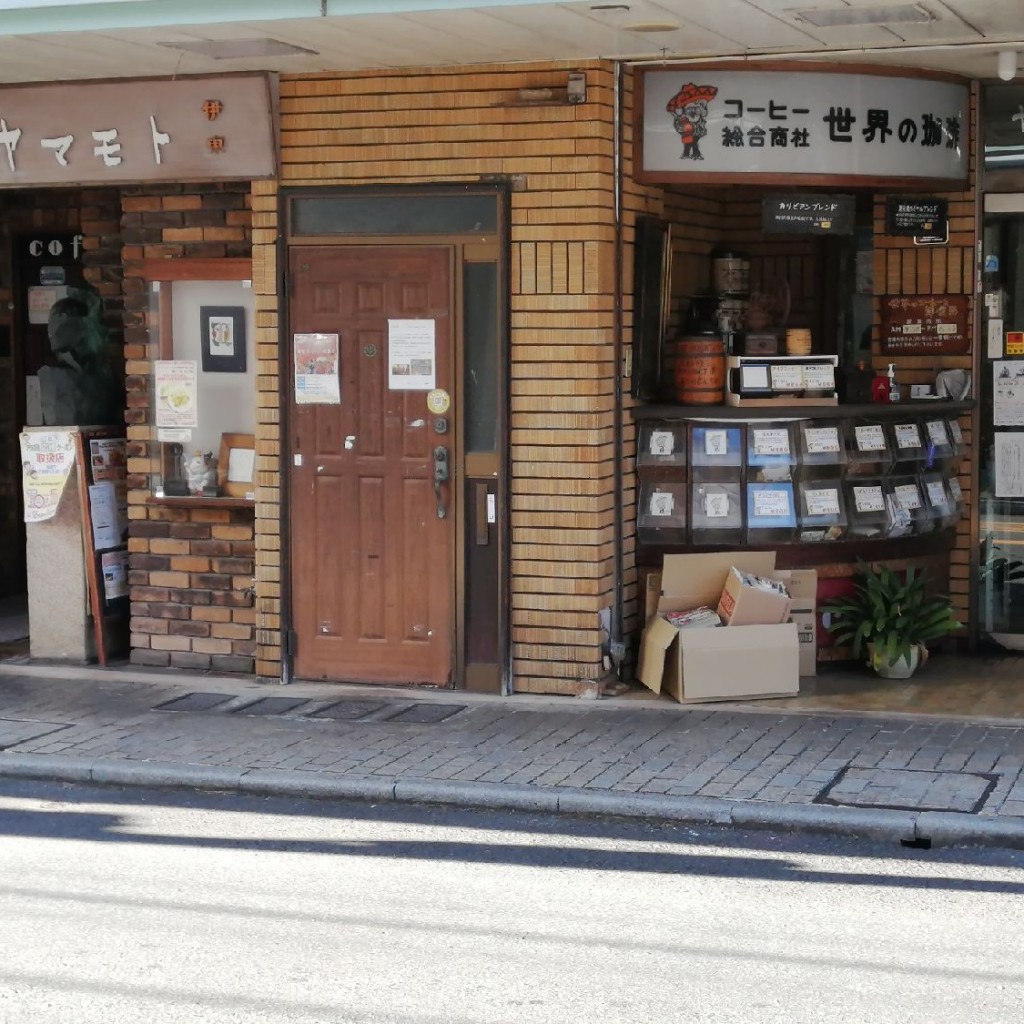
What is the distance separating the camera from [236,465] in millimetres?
9922

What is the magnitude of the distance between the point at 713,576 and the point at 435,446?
1666mm

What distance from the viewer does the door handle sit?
9.12 metres

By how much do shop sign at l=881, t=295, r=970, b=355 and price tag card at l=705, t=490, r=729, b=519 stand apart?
5.56 feet

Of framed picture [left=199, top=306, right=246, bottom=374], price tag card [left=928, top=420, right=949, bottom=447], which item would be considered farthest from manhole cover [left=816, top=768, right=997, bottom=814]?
framed picture [left=199, top=306, right=246, bottom=374]

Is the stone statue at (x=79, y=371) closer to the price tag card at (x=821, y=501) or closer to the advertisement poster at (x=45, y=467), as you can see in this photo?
the advertisement poster at (x=45, y=467)

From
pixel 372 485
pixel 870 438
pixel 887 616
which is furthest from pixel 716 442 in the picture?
pixel 372 485

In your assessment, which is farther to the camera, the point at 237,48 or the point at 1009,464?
the point at 1009,464

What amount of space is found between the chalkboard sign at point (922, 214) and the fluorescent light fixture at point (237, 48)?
12.1 feet

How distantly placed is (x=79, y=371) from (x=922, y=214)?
5.20 m

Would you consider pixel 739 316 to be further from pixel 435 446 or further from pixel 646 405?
pixel 435 446

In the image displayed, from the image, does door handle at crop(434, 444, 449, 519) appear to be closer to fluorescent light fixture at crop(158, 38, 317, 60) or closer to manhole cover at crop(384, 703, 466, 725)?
manhole cover at crop(384, 703, 466, 725)

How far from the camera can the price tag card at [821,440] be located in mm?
9469

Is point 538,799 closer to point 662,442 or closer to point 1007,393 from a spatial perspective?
point 662,442

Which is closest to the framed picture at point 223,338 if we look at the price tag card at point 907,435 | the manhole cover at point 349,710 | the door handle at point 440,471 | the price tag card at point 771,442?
the door handle at point 440,471
